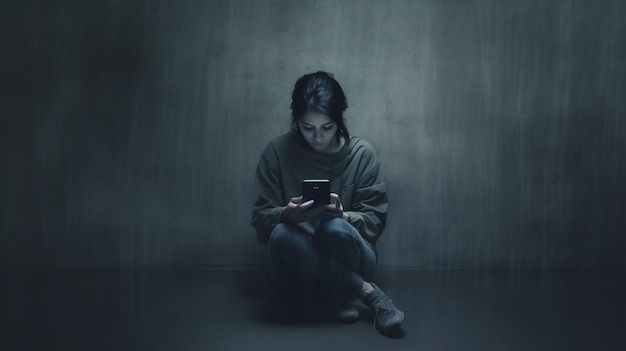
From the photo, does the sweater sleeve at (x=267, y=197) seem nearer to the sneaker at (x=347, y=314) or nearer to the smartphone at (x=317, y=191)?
the smartphone at (x=317, y=191)

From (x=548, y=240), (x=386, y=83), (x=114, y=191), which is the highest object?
(x=386, y=83)

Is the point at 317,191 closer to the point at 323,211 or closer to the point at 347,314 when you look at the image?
the point at 323,211

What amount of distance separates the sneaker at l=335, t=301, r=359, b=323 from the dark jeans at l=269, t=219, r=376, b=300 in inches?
1.7

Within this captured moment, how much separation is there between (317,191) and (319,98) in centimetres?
37

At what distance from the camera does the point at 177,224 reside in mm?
3064

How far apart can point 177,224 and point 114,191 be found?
0.36 meters

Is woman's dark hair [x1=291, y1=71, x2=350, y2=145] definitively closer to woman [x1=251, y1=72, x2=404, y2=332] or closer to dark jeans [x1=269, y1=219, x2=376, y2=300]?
woman [x1=251, y1=72, x2=404, y2=332]

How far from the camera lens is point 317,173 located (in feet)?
8.28

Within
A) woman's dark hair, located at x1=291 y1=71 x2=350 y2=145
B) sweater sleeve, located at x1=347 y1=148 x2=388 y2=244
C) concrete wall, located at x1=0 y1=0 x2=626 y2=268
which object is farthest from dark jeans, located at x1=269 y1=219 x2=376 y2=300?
concrete wall, located at x1=0 y1=0 x2=626 y2=268

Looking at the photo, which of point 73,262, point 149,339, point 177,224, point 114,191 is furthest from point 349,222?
point 73,262

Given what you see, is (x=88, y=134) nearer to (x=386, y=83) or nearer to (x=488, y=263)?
(x=386, y=83)

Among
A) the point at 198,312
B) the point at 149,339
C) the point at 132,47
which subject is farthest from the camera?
the point at 132,47

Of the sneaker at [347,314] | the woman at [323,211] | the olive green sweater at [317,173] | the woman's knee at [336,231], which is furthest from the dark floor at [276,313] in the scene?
the olive green sweater at [317,173]

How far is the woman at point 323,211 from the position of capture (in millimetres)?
2205
